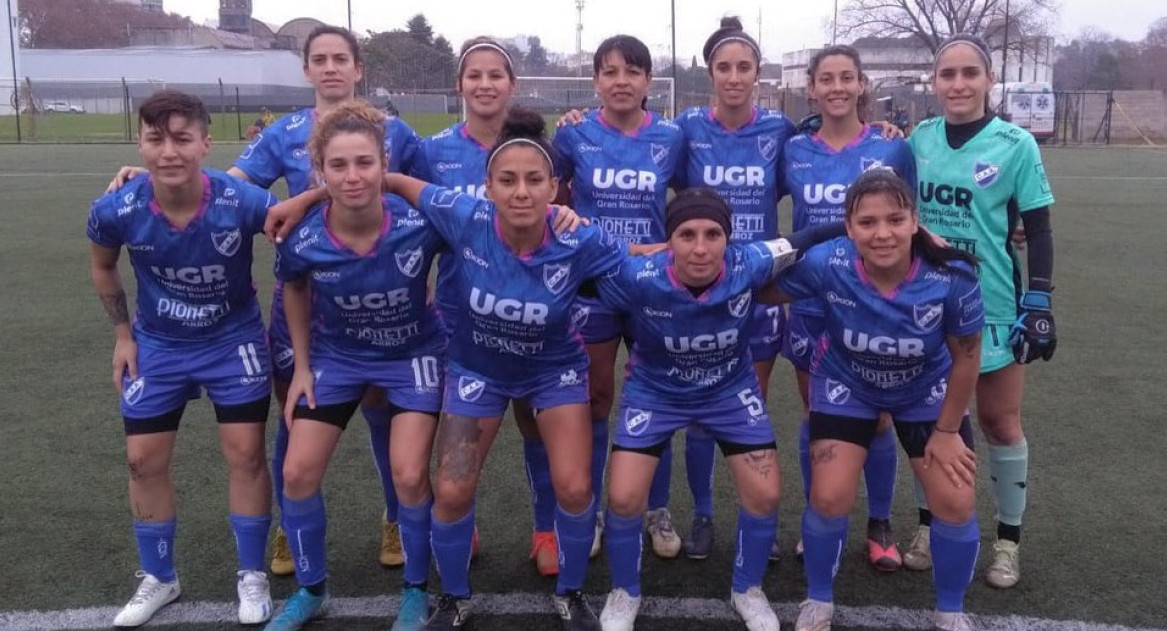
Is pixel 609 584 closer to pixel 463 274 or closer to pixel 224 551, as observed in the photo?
pixel 463 274

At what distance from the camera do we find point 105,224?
333cm

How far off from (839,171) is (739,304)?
818 millimetres

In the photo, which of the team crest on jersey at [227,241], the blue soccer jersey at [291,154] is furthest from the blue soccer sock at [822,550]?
the team crest on jersey at [227,241]

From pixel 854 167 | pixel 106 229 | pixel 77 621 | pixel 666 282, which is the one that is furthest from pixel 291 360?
pixel 854 167

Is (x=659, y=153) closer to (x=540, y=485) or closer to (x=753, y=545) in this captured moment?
(x=540, y=485)

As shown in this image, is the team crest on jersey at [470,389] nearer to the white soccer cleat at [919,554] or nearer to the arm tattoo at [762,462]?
the arm tattoo at [762,462]

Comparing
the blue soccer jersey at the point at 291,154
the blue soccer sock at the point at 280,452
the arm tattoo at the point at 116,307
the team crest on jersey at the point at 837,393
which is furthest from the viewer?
the blue soccer jersey at the point at 291,154

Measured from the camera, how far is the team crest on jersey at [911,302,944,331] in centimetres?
313

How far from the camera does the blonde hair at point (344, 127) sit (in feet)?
10.6

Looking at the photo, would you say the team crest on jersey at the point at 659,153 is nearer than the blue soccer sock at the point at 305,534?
No

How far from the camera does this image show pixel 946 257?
123 inches

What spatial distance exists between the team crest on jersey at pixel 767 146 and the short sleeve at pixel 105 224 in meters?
2.38

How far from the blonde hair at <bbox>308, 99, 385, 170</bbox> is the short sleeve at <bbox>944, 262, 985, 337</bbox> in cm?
192

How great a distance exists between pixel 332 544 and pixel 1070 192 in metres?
15.9
